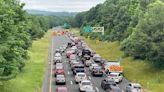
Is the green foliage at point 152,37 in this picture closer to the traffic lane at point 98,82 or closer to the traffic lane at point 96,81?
the traffic lane at point 98,82

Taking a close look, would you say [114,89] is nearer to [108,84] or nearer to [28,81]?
[108,84]

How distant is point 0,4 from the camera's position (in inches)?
2015

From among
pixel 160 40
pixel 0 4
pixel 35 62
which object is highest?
pixel 0 4

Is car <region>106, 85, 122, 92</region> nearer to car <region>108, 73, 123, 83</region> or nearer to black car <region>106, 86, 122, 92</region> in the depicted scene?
black car <region>106, 86, 122, 92</region>

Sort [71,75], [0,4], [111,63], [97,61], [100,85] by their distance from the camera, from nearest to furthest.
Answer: [0,4] < [100,85] < [111,63] < [71,75] < [97,61]

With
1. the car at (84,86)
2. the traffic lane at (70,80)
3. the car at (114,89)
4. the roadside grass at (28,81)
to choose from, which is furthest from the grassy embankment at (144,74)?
the roadside grass at (28,81)

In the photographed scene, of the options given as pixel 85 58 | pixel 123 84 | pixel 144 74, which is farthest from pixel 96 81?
pixel 85 58

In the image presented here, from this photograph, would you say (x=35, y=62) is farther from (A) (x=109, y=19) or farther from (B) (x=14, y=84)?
(A) (x=109, y=19)

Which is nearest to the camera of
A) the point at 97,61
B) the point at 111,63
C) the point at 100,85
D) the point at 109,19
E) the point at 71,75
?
the point at 100,85

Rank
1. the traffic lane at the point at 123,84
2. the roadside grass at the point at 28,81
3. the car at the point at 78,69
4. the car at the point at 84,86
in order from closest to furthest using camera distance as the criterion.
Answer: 1. the roadside grass at the point at 28,81
2. the car at the point at 84,86
3. the traffic lane at the point at 123,84
4. the car at the point at 78,69

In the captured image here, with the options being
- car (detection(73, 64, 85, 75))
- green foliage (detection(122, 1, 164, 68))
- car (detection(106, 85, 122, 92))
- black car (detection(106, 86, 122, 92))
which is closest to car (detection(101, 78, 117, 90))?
car (detection(106, 85, 122, 92))

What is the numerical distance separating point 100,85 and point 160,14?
17.9 meters

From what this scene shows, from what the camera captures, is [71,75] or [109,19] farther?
[109,19]

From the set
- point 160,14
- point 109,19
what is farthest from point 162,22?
point 109,19
